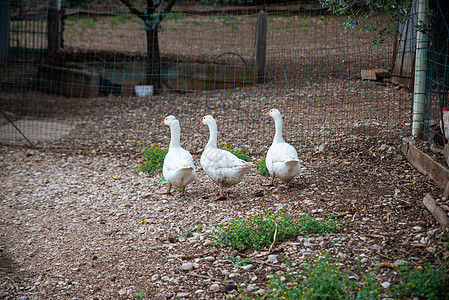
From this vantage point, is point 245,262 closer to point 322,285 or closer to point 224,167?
point 322,285

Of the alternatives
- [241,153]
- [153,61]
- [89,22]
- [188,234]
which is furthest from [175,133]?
[89,22]

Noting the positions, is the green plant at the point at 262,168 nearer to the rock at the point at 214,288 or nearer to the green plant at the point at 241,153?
the green plant at the point at 241,153

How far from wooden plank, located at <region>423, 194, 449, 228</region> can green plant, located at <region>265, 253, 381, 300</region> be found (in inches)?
42.9

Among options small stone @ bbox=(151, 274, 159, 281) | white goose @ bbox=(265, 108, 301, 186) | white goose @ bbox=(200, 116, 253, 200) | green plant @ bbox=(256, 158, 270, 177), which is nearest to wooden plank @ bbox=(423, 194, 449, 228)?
white goose @ bbox=(265, 108, 301, 186)

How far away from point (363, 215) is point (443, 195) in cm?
88

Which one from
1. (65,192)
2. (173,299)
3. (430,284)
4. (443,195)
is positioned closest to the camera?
(430,284)

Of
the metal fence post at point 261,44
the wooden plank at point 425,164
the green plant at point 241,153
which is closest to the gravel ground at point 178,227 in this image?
the wooden plank at point 425,164

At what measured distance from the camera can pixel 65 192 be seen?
6207mm

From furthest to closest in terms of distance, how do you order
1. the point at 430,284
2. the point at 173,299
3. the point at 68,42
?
the point at 68,42 → the point at 173,299 → the point at 430,284

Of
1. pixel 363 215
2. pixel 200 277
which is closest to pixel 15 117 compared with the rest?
pixel 200 277

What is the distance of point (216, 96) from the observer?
34.5ft

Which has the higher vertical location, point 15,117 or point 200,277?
point 15,117

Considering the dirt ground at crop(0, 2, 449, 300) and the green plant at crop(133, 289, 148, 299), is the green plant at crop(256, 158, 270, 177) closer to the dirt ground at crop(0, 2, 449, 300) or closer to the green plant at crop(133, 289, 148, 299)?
the dirt ground at crop(0, 2, 449, 300)

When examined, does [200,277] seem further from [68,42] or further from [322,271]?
[68,42]
